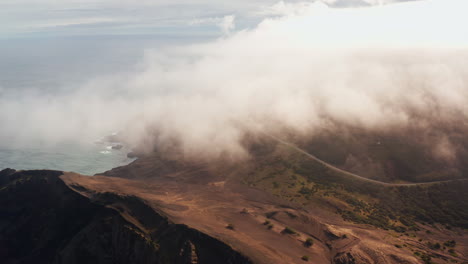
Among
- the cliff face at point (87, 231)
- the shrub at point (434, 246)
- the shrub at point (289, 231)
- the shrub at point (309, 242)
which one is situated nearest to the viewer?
the cliff face at point (87, 231)

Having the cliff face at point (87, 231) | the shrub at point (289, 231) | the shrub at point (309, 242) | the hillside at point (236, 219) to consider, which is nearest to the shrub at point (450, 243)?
the hillside at point (236, 219)

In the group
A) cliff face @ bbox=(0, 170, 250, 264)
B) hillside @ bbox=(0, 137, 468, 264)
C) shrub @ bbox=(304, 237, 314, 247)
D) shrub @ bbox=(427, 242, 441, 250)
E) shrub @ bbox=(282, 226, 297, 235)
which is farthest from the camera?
shrub @ bbox=(282, 226, 297, 235)

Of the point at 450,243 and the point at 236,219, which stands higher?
the point at 236,219

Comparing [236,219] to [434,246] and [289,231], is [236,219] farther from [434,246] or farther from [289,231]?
[434,246]

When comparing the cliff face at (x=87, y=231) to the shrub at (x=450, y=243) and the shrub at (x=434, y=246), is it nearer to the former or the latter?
the shrub at (x=434, y=246)

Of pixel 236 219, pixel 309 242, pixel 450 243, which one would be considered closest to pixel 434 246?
pixel 450 243

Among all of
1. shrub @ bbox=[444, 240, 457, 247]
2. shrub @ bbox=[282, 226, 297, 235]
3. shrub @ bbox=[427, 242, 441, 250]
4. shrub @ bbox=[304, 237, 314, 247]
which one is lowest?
shrub @ bbox=[444, 240, 457, 247]

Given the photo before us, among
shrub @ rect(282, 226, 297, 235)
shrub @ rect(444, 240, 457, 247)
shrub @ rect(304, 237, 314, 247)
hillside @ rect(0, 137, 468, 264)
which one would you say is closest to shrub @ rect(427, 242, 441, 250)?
hillside @ rect(0, 137, 468, 264)

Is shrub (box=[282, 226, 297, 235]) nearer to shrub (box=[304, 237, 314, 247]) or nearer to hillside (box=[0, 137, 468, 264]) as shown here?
hillside (box=[0, 137, 468, 264])

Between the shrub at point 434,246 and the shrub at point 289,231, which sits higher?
the shrub at point 289,231
